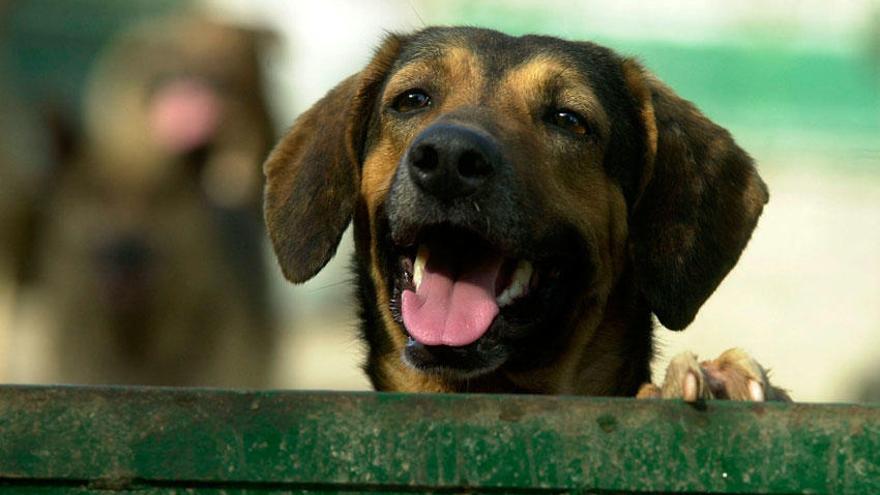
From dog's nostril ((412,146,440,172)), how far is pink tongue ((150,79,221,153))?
20.1 ft

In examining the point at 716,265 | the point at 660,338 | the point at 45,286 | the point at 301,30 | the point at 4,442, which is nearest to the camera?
the point at 4,442

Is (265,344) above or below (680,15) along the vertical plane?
below

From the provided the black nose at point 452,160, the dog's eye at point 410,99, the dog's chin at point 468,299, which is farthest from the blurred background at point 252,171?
the black nose at point 452,160

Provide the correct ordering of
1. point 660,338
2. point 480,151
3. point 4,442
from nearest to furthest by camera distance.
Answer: point 4,442 < point 480,151 < point 660,338

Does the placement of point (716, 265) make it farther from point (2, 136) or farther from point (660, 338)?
point (2, 136)

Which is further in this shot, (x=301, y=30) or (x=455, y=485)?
(x=301, y=30)

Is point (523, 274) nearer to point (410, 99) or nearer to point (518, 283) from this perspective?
point (518, 283)

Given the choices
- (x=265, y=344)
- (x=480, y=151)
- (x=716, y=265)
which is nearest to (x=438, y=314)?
(x=480, y=151)

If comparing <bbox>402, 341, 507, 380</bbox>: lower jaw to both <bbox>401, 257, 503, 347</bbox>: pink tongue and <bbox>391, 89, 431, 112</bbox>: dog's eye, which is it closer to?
<bbox>401, 257, 503, 347</bbox>: pink tongue

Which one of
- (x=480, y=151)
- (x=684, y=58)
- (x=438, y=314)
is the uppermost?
(x=684, y=58)

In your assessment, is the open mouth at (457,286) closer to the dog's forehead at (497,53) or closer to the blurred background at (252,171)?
the dog's forehead at (497,53)

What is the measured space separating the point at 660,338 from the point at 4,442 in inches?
105

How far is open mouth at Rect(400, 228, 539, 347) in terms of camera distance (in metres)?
4.71

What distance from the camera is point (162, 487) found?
3.37 metres
